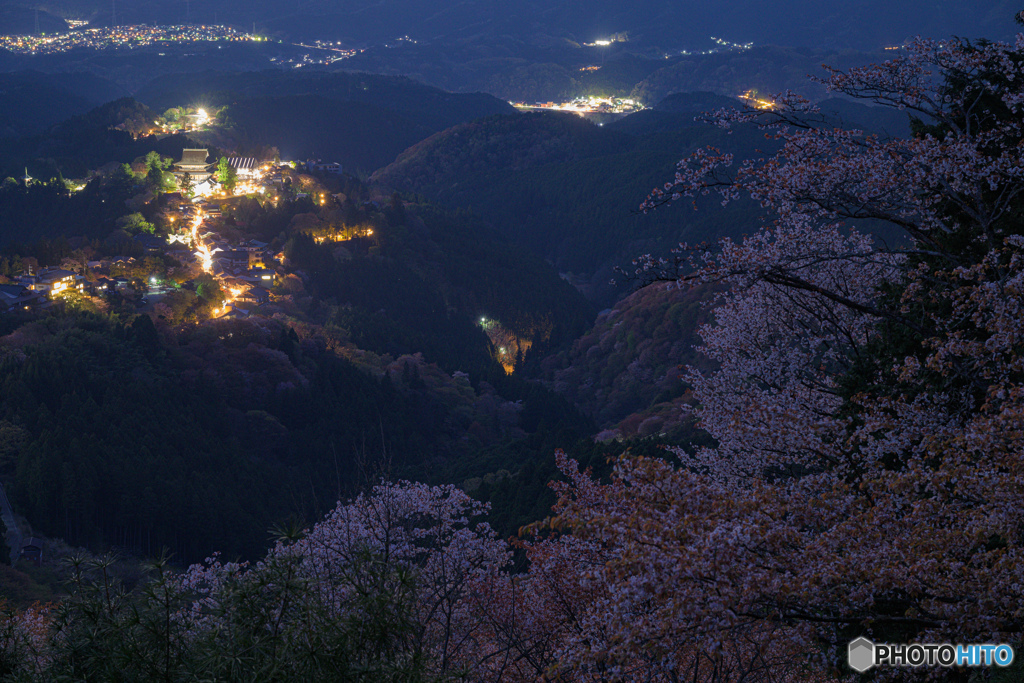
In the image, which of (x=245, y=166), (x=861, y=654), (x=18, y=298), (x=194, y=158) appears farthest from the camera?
(x=245, y=166)

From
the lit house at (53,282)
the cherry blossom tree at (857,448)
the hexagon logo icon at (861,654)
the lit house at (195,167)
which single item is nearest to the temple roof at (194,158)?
the lit house at (195,167)

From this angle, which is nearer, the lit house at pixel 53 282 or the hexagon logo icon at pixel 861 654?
the hexagon logo icon at pixel 861 654

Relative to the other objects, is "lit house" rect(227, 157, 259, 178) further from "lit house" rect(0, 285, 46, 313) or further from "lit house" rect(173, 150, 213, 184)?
"lit house" rect(0, 285, 46, 313)

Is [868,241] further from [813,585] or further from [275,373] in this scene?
[275,373]

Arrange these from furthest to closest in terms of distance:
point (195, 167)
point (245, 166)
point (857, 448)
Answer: point (245, 166) → point (195, 167) → point (857, 448)

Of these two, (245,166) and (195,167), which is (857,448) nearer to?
(195,167)

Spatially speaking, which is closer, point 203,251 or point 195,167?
point 203,251

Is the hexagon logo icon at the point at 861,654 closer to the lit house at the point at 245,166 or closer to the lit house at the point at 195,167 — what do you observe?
the lit house at the point at 195,167

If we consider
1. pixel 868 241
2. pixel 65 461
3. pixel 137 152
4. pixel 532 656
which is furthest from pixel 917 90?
pixel 137 152

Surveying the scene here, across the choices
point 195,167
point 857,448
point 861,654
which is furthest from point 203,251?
point 861,654
